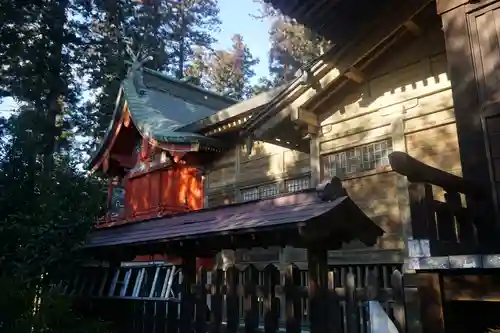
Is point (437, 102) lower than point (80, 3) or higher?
lower

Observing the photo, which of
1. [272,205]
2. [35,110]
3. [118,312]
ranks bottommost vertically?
[118,312]

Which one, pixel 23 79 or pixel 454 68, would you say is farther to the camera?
pixel 23 79

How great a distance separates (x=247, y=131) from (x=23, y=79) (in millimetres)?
16545

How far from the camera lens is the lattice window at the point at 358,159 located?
28.2 ft

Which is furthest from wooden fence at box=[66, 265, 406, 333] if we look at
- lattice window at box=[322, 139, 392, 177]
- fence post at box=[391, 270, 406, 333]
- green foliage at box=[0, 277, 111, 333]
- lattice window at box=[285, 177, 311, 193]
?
lattice window at box=[285, 177, 311, 193]

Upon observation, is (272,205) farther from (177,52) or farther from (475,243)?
(177,52)

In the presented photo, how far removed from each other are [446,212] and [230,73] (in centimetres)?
3280

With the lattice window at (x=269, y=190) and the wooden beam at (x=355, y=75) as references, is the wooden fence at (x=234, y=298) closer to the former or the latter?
the lattice window at (x=269, y=190)

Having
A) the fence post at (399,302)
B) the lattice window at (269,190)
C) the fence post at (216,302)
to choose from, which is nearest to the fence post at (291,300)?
the fence post at (216,302)

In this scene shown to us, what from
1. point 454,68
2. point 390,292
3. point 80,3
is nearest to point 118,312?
point 390,292

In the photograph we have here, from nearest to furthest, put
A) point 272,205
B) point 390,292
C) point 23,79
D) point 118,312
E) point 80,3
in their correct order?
point 390,292
point 272,205
point 118,312
point 23,79
point 80,3

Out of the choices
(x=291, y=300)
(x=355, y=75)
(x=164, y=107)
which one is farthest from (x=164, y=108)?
(x=291, y=300)

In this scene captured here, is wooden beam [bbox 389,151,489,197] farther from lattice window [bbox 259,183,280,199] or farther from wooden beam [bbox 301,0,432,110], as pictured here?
lattice window [bbox 259,183,280,199]

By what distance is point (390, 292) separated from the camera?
4.45 m
